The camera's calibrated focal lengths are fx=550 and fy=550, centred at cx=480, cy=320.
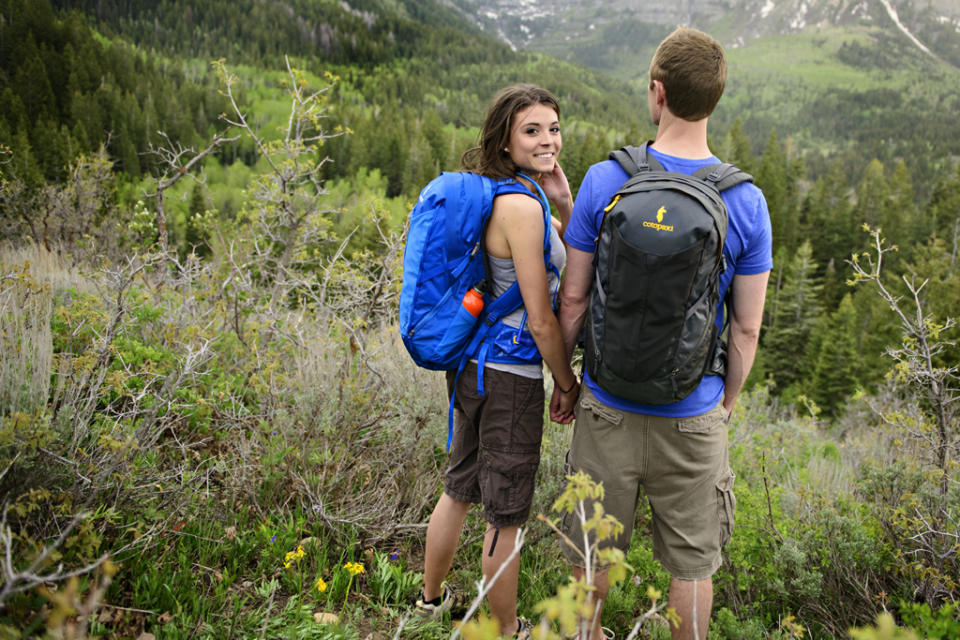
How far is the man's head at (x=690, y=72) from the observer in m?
1.80

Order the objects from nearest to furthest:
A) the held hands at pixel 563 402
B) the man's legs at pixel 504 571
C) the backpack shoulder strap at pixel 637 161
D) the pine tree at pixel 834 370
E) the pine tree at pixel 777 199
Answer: the backpack shoulder strap at pixel 637 161 → the man's legs at pixel 504 571 → the held hands at pixel 563 402 → the pine tree at pixel 834 370 → the pine tree at pixel 777 199

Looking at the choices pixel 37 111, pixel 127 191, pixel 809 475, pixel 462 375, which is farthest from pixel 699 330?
pixel 37 111

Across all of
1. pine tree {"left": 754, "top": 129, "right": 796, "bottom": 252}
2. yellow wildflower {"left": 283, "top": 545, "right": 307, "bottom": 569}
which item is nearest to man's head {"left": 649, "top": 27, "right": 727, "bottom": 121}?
yellow wildflower {"left": 283, "top": 545, "right": 307, "bottom": 569}

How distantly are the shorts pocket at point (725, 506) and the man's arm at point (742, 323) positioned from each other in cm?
30

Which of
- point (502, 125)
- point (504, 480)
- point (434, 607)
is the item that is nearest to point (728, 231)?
point (502, 125)

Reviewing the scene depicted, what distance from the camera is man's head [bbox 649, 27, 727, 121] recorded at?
1.80m

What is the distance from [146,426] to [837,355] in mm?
37690

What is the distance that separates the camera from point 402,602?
2.57 meters

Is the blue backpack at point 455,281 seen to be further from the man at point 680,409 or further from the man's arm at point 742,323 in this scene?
the man's arm at point 742,323

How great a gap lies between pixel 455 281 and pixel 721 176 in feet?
3.24

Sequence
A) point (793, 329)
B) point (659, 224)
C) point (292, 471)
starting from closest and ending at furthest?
point (659, 224) < point (292, 471) < point (793, 329)

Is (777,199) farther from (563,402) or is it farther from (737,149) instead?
(563,402)

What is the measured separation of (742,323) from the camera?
196 centimetres

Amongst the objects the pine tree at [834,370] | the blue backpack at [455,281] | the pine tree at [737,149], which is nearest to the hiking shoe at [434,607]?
the blue backpack at [455,281]
